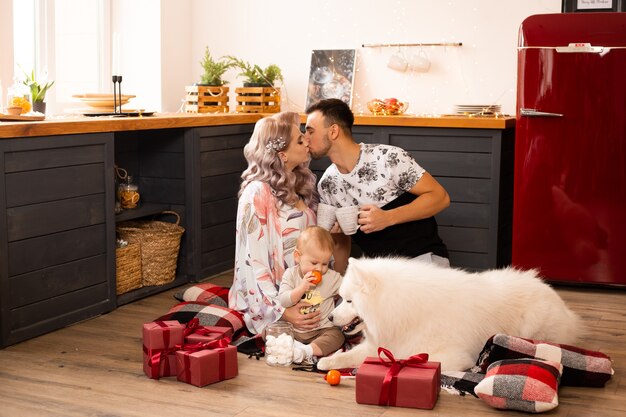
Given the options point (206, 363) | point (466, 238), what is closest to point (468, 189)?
point (466, 238)

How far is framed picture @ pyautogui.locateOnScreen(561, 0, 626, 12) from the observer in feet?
15.6

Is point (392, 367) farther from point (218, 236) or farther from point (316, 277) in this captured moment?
point (218, 236)

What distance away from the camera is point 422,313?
3051mm

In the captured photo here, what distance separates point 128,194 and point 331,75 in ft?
5.51

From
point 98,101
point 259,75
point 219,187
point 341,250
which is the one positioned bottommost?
point 341,250

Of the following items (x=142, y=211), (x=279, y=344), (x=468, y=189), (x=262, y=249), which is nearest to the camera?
(x=279, y=344)

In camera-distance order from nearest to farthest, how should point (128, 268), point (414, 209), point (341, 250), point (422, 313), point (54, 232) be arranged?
point (422, 313) → point (54, 232) → point (414, 209) → point (341, 250) → point (128, 268)

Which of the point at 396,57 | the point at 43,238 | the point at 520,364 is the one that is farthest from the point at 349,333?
the point at 396,57

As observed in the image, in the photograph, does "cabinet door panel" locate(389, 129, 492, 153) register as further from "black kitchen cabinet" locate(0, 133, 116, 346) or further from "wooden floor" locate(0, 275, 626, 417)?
"black kitchen cabinet" locate(0, 133, 116, 346)

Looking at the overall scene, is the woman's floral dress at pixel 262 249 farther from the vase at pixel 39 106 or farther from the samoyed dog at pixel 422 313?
the vase at pixel 39 106

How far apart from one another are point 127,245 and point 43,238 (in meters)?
0.71

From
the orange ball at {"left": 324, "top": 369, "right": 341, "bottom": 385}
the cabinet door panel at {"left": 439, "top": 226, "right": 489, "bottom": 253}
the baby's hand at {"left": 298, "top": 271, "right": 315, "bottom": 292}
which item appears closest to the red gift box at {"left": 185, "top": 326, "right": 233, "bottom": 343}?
the baby's hand at {"left": 298, "top": 271, "right": 315, "bottom": 292}

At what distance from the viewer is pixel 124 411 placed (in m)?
2.74

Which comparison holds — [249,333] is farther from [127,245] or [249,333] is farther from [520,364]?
[520,364]
